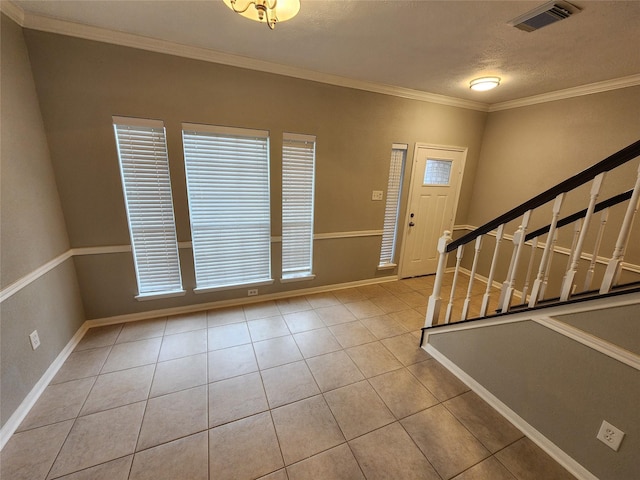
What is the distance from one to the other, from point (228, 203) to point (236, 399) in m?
1.87

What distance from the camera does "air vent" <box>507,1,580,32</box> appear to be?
1504 millimetres

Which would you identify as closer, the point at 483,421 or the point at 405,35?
the point at 483,421

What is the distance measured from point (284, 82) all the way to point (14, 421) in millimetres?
3369

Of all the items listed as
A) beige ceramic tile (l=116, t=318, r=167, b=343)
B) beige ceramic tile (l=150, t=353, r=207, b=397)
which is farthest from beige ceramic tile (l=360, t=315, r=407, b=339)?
beige ceramic tile (l=116, t=318, r=167, b=343)

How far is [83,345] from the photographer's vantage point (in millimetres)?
2322

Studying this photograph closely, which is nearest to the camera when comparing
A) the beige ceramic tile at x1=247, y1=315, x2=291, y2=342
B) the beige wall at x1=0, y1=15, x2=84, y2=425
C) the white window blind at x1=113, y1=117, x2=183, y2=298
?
the beige wall at x1=0, y1=15, x2=84, y2=425

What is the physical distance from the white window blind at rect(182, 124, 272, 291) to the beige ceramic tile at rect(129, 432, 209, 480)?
1597 mm

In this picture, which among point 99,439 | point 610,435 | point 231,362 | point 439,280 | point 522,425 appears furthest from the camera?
point 439,280

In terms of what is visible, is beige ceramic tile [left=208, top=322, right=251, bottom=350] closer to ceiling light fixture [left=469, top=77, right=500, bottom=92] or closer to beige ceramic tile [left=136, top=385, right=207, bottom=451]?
beige ceramic tile [left=136, top=385, right=207, bottom=451]

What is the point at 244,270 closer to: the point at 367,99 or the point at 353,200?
the point at 353,200

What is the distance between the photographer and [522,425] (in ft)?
5.54

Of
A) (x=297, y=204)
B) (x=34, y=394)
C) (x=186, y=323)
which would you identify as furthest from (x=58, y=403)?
(x=297, y=204)

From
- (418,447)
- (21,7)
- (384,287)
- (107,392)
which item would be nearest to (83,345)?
(107,392)

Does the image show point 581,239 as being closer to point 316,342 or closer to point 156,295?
point 316,342
